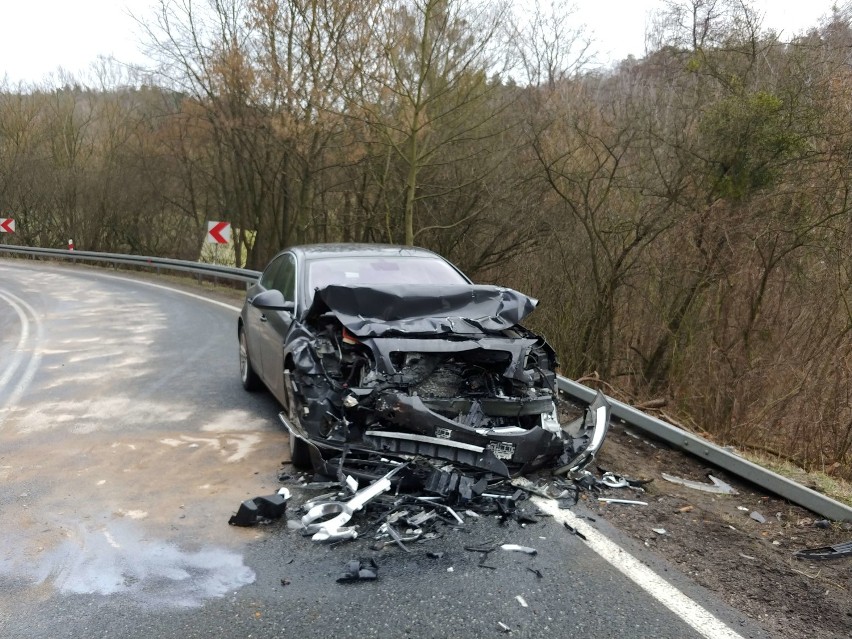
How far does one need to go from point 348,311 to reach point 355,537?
179cm

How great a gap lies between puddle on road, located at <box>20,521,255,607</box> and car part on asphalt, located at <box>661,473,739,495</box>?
3.08 metres

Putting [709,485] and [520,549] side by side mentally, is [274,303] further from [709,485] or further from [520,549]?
[709,485]

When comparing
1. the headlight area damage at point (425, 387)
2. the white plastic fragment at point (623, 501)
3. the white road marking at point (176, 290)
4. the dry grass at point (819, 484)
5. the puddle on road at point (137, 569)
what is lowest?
the puddle on road at point (137, 569)

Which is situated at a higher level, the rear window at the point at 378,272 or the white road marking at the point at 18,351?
the rear window at the point at 378,272

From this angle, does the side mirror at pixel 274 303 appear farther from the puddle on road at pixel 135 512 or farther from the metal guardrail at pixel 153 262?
the metal guardrail at pixel 153 262

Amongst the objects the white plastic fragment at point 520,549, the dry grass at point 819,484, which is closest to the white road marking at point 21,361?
the white plastic fragment at point 520,549

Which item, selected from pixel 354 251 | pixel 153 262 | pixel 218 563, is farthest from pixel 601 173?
pixel 153 262

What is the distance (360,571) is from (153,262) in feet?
70.6

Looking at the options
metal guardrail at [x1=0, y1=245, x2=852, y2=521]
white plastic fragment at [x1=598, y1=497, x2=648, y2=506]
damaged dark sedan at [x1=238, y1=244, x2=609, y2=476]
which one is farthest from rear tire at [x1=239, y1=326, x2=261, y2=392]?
white plastic fragment at [x1=598, y1=497, x2=648, y2=506]

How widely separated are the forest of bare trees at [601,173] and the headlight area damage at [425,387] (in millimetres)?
4272

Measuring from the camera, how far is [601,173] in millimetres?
13477

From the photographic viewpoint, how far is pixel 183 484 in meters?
4.78

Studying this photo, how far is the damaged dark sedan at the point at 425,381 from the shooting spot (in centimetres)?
442

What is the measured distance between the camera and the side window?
6137 mm
